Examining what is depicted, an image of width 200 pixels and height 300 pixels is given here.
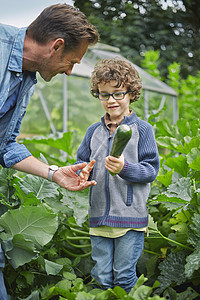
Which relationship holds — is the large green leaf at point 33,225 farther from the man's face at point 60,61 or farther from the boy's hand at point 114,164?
the man's face at point 60,61

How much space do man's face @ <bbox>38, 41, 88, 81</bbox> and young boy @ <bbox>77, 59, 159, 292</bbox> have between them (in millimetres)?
199

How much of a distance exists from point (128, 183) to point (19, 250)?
1.95ft

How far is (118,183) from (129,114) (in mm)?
376

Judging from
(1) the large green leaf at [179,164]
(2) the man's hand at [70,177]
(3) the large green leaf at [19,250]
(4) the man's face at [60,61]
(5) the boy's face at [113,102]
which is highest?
(4) the man's face at [60,61]

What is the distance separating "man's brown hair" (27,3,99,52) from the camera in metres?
1.86

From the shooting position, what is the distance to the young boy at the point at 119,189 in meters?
1.98

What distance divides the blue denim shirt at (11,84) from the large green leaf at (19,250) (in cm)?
44

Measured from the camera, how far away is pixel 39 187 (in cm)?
238

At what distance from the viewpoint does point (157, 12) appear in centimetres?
1523

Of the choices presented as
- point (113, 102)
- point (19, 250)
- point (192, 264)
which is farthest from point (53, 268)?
point (113, 102)

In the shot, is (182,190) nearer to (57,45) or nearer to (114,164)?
(114,164)

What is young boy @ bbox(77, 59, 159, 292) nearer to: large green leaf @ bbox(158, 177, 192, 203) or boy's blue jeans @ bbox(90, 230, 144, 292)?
boy's blue jeans @ bbox(90, 230, 144, 292)

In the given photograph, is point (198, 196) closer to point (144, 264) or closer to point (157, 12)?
point (144, 264)

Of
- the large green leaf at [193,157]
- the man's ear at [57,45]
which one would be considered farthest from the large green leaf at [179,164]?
the man's ear at [57,45]
